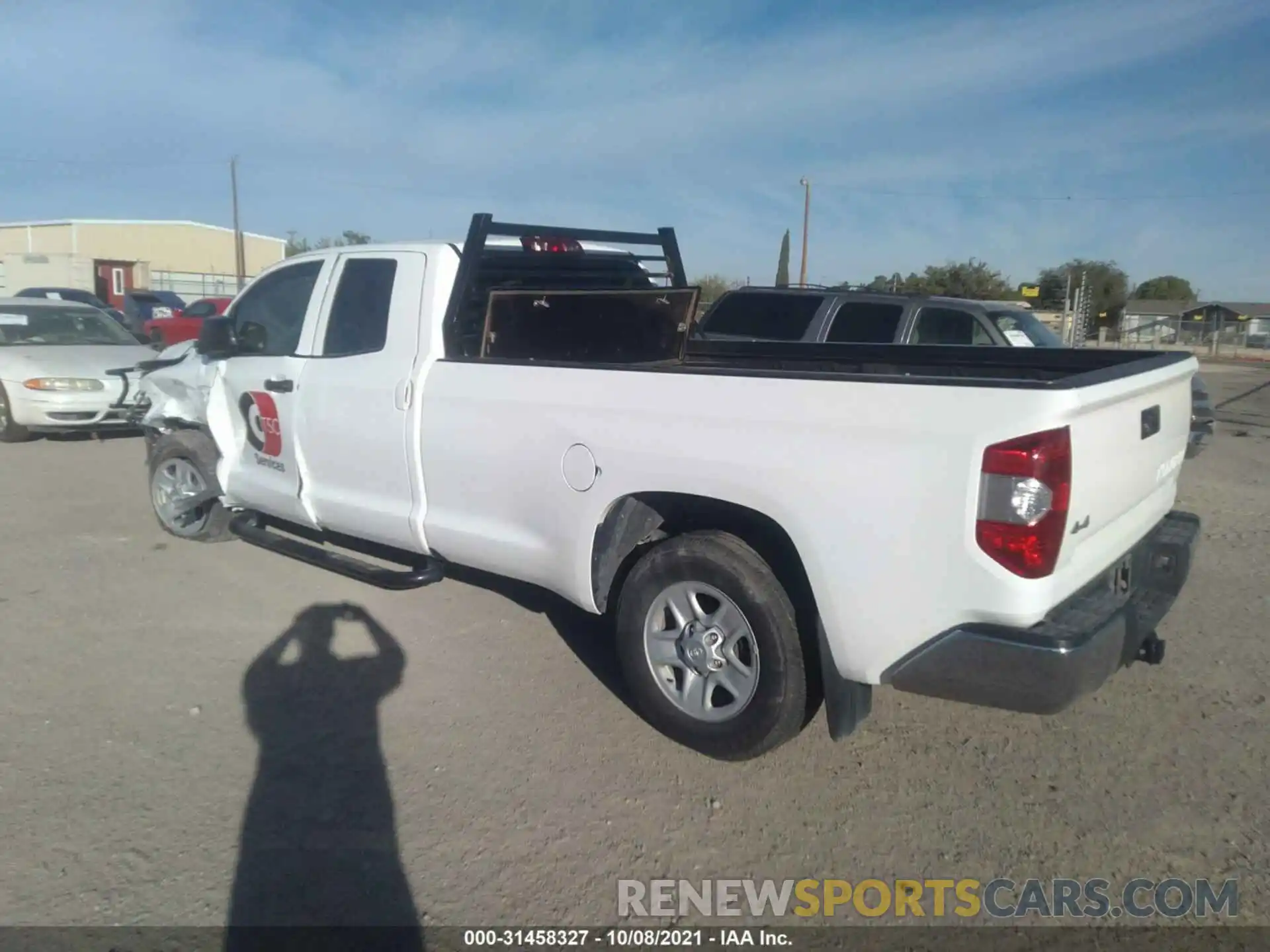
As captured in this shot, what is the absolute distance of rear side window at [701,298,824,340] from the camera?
31.2 feet

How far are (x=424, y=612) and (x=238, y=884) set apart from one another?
246 cm

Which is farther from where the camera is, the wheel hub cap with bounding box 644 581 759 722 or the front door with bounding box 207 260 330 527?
the front door with bounding box 207 260 330 527

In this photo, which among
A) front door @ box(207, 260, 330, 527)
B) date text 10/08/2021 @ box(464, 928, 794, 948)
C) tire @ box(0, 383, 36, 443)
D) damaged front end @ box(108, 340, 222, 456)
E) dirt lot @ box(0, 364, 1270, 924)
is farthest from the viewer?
tire @ box(0, 383, 36, 443)

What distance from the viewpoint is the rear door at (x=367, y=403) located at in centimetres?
482

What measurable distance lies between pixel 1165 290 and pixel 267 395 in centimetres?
9802

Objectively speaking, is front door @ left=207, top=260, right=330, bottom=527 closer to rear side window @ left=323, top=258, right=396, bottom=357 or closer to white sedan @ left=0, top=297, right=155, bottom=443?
rear side window @ left=323, top=258, right=396, bottom=357

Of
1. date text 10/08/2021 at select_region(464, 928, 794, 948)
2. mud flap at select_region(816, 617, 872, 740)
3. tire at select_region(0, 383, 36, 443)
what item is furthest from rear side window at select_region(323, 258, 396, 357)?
tire at select_region(0, 383, 36, 443)

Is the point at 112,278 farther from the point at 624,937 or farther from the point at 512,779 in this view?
the point at 624,937

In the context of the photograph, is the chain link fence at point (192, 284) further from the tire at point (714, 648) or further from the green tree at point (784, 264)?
the tire at point (714, 648)

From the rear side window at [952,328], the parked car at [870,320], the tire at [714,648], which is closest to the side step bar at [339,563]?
the tire at [714,648]

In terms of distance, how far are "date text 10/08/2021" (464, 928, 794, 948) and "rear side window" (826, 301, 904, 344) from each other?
687 centimetres

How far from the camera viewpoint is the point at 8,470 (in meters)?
9.51

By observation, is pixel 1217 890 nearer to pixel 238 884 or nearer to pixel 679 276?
pixel 238 884

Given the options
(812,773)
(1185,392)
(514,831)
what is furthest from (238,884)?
(1185,392)
